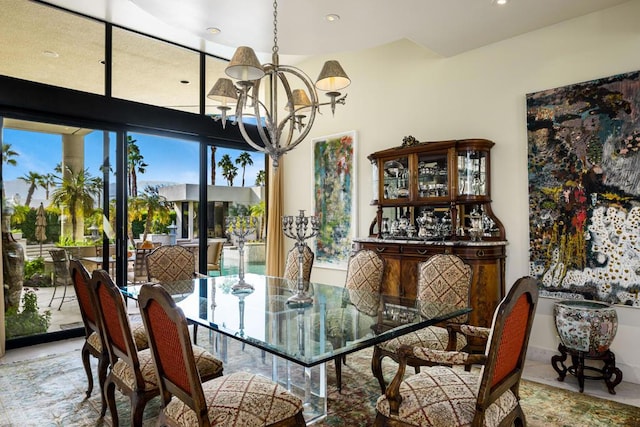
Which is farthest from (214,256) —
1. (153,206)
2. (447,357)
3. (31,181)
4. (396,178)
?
(447,357)

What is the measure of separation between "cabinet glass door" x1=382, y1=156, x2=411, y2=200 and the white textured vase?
190cm

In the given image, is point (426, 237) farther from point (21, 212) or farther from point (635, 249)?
point (21, 212)

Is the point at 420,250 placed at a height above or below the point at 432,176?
below

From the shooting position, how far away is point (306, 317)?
232cm

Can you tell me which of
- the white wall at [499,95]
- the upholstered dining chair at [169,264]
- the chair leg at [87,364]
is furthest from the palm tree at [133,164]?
the white wall at [499,95]

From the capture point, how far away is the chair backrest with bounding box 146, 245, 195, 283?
3.83 meters

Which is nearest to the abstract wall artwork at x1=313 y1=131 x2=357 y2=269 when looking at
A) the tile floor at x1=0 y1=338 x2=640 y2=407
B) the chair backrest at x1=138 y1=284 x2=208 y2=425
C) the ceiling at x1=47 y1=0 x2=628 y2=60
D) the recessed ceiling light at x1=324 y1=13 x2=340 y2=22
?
the ceiling at x1=47 y1=0 x2=628 y2=60

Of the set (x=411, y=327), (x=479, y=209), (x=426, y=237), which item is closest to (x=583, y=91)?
(x=479, y=209)

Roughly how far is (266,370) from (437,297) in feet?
5.05

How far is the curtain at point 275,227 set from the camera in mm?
6098

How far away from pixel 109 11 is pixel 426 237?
4.20 meters

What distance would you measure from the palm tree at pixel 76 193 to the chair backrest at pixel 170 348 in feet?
11.0

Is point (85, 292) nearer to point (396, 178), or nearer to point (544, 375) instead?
point (396, 178)

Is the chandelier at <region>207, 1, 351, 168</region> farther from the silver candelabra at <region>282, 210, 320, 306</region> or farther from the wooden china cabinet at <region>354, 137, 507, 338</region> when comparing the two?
the wooden china cabinet at <region>354, 137, 507, 338</region>
